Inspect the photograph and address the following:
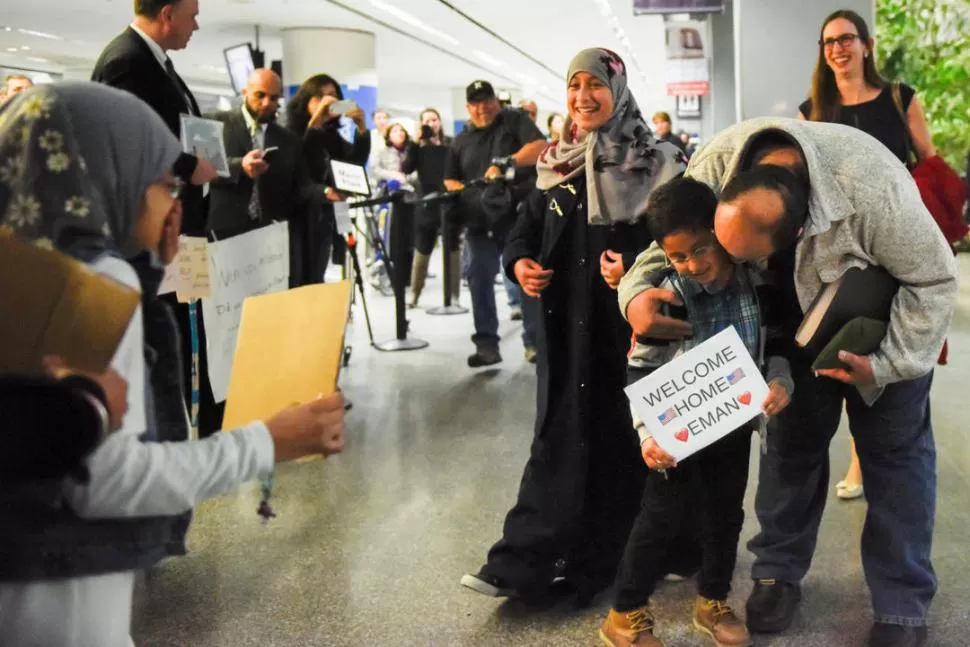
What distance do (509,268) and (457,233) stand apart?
385 centimetres

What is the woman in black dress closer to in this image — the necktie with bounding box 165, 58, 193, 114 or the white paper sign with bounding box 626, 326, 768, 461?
the necktie with bounding box 165, 58, 193, 114

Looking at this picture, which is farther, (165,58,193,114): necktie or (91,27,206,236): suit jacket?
(165,58,193,114): necktie

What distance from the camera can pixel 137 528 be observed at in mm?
1107

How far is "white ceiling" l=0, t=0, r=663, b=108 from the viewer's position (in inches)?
524

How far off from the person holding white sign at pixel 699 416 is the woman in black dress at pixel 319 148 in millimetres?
2432

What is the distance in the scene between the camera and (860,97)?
296 centimetres

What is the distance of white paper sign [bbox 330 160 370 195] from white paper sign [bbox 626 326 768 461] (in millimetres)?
2889

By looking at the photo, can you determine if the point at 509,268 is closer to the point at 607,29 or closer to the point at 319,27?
the point at 319,27

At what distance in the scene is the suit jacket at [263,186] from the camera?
3.72 metres

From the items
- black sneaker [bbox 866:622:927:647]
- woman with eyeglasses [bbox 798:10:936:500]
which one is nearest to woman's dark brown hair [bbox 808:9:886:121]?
woman with eyeglasses [bbox 798:10:936:500]

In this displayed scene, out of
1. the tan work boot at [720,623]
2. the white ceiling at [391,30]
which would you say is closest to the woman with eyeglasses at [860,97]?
the tan work boot at [720,623]

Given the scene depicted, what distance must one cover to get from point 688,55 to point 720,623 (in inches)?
518

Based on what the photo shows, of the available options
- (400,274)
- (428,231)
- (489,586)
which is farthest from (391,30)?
(489,586)

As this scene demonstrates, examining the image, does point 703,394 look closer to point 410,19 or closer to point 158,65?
point 158,65
